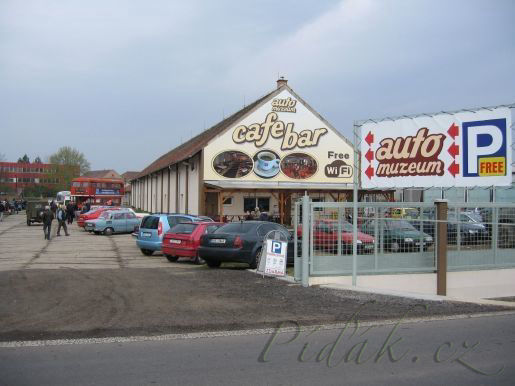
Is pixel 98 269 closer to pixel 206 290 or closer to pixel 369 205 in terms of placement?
pixel 206 290

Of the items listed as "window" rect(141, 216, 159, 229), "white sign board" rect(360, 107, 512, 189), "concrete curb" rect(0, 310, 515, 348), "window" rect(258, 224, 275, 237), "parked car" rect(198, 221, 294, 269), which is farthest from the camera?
"window" rect(141, 216, 159, 229)

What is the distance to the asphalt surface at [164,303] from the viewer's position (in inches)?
329

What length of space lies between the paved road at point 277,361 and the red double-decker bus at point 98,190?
4658 cm

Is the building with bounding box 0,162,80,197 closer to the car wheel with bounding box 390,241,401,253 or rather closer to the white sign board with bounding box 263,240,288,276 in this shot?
the white sign board with bounding box 263,240,288,276

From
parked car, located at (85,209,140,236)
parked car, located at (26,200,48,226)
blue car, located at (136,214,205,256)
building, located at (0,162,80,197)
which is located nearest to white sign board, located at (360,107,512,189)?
blue car, located at (136,214,205,256)

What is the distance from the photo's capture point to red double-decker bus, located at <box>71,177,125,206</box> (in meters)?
52.2

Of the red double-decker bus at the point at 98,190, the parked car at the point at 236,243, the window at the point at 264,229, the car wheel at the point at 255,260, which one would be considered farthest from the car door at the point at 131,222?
the red double-decker bus at the point at 98,190

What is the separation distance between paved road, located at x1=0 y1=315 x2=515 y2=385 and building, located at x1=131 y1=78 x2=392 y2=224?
26.3 metres

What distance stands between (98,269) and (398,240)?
26.2ft

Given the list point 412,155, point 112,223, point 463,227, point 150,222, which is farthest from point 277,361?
point 112,223

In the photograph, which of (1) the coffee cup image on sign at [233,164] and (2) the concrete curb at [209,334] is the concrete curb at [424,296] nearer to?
(2) the concrete curb at [209,334]

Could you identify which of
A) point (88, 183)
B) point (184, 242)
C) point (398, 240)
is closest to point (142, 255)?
point (184, 242)

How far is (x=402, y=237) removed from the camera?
1338 centimetres

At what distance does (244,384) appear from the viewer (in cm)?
554
